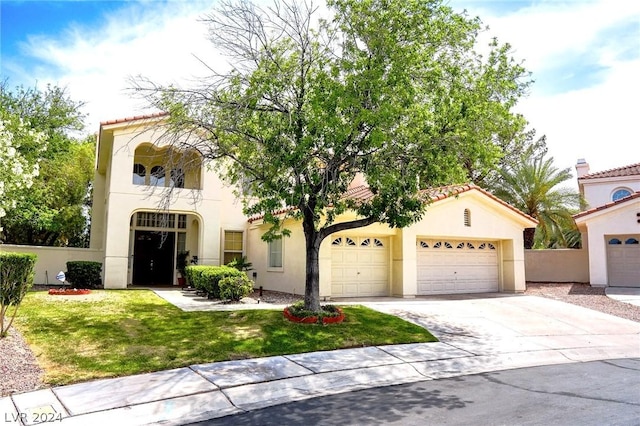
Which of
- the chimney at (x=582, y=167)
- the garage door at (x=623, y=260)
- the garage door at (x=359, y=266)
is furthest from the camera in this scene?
the chimney at (x=582, y=167)

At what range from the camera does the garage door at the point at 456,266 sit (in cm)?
1745

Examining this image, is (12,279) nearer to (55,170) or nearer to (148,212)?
(148,212)

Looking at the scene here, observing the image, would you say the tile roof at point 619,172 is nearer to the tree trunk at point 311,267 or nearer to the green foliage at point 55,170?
the tree trunk at point 311,267

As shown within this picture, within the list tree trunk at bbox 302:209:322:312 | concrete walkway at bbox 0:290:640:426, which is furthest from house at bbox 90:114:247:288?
tree trunk at bbox 302:209:322:312

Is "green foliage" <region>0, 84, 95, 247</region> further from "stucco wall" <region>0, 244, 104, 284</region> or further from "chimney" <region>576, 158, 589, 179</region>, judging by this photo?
"chimney" <region>576, 158, 589, 179</region>

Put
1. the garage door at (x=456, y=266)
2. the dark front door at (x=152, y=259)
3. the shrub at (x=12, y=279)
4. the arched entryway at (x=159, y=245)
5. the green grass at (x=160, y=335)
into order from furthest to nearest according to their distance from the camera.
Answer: the dark front door at (x=152, y=259) → the arched entryway at (x=159, y=245) → the garage door at (x=456, y=266) → the shrub at (x=12, y=279) → the green grass at (x=160, y=335)

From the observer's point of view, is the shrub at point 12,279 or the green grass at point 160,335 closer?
the green grass at point 160,335

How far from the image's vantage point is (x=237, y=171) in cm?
1206

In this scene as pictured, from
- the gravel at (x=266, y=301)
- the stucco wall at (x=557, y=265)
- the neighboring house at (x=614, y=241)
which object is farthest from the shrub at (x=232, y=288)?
the stucco wall at (x=557, y=265)

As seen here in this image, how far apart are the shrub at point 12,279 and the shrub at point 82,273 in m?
7.69

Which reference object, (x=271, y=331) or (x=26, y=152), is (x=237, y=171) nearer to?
(x=271, y=331)

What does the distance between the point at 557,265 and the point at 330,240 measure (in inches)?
497

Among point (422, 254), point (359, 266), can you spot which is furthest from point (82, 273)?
point (422, 254)

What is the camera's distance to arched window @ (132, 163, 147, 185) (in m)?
20.0
